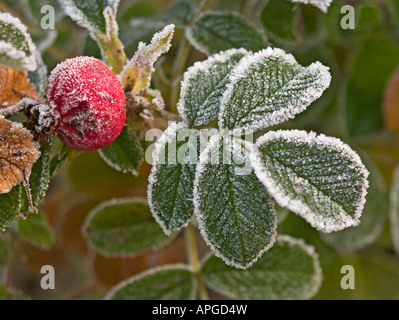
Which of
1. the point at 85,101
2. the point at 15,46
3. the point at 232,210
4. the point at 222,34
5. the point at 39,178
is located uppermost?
the point at 222,34

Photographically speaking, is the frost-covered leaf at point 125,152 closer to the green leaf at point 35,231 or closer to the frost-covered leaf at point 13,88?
the frost-covered leaf at point 13,88

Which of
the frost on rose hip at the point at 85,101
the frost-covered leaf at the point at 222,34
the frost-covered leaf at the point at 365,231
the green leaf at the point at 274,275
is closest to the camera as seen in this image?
the frost on rose hip at the point at 85,101

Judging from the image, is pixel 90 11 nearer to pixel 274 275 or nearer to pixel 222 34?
pixel 222 34

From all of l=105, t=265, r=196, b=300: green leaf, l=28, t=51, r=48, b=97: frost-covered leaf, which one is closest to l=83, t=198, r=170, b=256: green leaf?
l=105, t=265, r=196, b=300: green leaf

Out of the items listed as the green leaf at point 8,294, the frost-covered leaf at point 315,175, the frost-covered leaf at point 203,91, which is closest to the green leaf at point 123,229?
the green leaf at point 8,294

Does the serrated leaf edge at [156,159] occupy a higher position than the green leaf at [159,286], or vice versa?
the serrated leaf edge at [156,159]

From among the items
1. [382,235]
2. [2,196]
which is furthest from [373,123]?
[2,196]

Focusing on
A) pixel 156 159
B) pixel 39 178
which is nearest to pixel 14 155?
pixel 39 178
